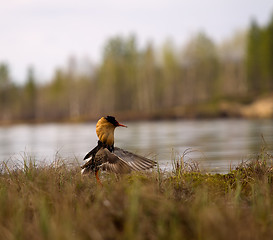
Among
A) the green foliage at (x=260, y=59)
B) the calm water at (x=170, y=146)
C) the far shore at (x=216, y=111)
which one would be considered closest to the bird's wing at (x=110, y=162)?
the calm water at (x=170, y=146)

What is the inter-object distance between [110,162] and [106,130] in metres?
0.60

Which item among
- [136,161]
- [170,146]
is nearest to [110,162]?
[136,161]

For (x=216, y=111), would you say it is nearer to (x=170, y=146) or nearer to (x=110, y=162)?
(x=170, y=146)

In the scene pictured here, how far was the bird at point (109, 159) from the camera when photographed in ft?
19.5

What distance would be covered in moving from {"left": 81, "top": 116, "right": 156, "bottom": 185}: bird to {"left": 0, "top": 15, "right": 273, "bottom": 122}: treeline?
60272mm

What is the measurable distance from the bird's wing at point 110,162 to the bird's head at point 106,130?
20cm

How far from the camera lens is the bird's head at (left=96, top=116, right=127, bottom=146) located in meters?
6.24

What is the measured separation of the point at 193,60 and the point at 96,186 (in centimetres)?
6950

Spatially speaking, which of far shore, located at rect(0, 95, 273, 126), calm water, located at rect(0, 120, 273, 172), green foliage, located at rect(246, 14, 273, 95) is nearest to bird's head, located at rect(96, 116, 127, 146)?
calm water, located at rect(0, 120, 273, 172)

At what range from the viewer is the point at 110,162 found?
237 inches

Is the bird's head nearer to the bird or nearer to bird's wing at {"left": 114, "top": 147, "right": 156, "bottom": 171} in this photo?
the bird

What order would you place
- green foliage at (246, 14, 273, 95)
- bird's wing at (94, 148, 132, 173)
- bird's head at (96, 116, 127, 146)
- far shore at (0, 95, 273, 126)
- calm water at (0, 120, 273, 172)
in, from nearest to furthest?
1. bird's wing at (94, 148, 132, 173)
2. bird's head at (96, 116, 127, 146)
3. calm water at (0, 120, 273, 172)
4. far shore at (0, 95, 273, 126)
5. green foliage at (246, 14, 273, 95)

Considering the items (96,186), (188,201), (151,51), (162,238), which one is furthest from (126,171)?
(151,51)

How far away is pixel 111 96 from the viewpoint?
77.8m
